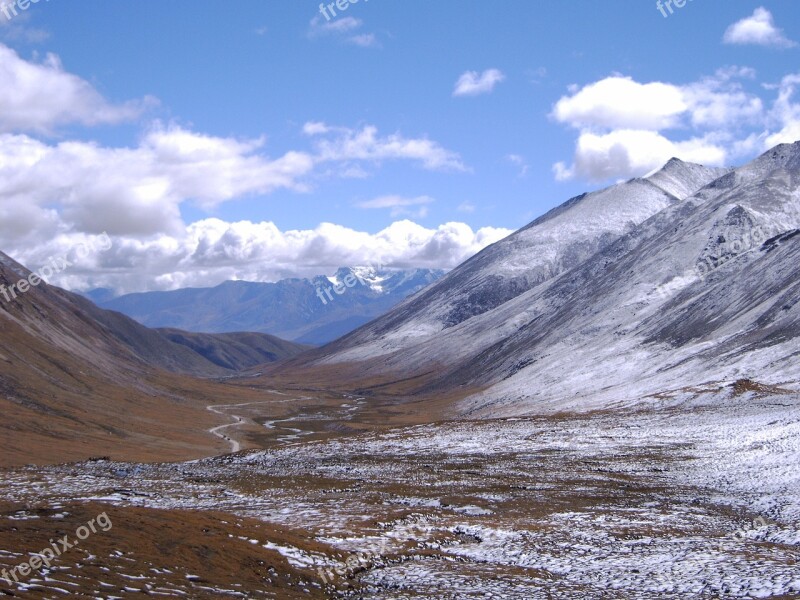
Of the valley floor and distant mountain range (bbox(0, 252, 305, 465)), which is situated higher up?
distant mountain range (bbox(0, 252, 305, 465))

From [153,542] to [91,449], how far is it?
6578 cm

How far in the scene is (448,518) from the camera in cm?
3744

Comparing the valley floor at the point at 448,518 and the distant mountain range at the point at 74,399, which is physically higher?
the distant mountain range at the point at 74,399

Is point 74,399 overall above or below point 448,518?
above

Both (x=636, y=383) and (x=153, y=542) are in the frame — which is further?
(x=636, y=383)

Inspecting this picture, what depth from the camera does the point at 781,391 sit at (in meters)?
81.4

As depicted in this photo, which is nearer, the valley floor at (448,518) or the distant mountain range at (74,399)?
the valley floor at (448,518)

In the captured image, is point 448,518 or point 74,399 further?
point 74,399

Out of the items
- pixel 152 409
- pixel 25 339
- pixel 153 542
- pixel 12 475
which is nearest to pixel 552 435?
pixel 12 475

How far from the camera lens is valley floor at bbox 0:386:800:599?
23.4m

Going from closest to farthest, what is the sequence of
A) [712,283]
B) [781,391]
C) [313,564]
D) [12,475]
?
[313,564], [12,475], [781,391], [712,283]

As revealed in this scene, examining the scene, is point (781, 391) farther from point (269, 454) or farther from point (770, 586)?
point (770, 586)

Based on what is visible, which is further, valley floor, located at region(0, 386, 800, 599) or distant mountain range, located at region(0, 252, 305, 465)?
distant mountain range, located at region(0, 252, 305, 465)

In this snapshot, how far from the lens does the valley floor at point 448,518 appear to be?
76.8ft
